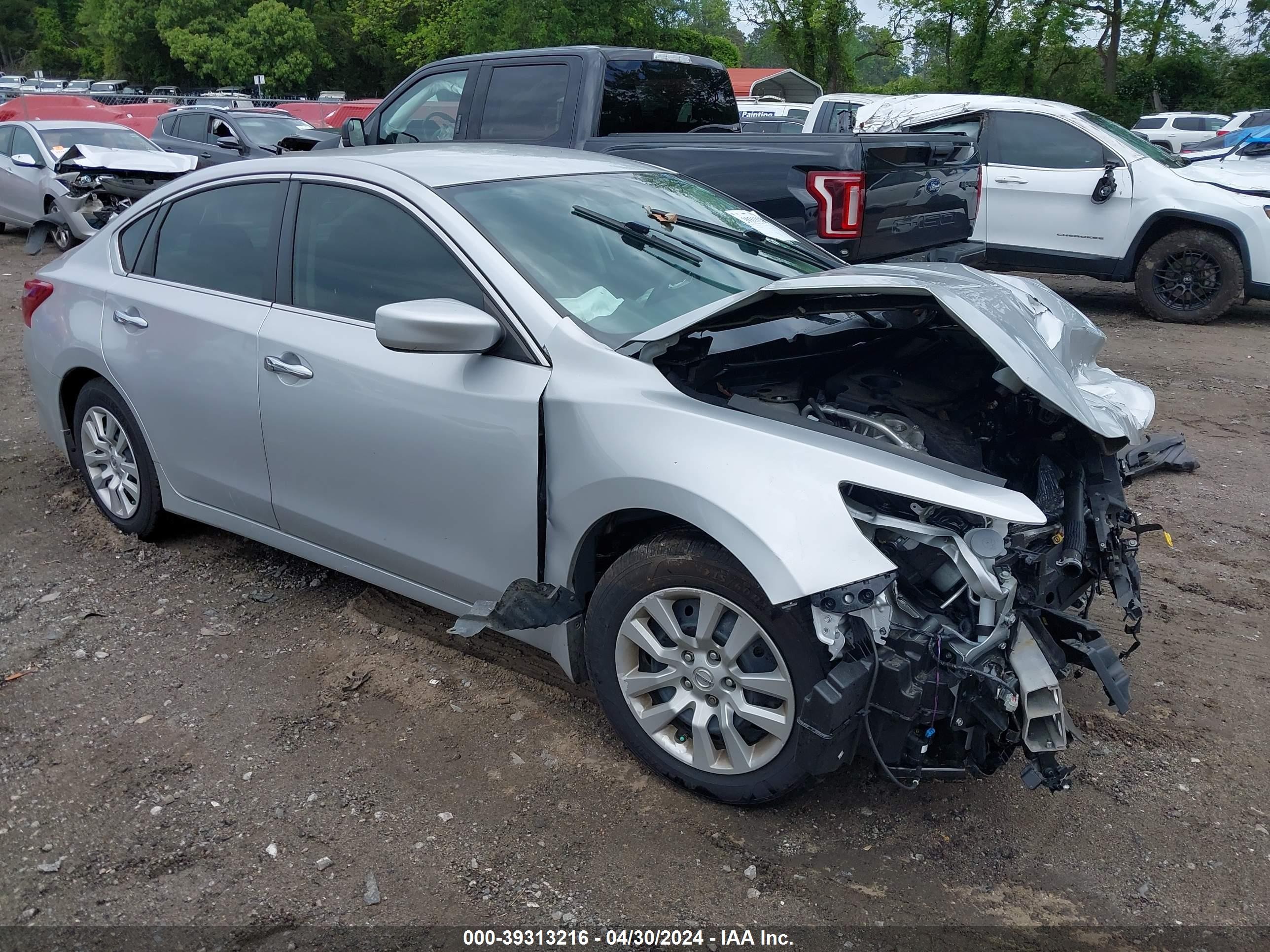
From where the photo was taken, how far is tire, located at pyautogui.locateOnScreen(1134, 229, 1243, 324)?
368 inches

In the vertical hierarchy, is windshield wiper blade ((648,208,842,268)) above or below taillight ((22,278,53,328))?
above

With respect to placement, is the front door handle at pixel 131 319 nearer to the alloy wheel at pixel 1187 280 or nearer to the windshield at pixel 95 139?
the alloy wheel at pixel 1187 280

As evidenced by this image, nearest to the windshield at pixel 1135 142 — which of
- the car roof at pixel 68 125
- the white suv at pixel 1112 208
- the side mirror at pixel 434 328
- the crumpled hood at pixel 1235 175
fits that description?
the white suv at pixel 1112 208

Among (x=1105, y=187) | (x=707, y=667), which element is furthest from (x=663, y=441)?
(x=1105, y=187)

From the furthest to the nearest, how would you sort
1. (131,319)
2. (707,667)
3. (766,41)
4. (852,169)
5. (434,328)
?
1. (766,41)
2. (852,169)
3. (131,319)
4. (434,328)
5. (707,667)

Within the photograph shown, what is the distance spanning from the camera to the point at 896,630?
2668mm

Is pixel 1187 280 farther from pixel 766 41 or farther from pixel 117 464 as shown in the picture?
pixel 766 41

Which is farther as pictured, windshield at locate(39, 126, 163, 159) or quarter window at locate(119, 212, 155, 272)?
windshield at locate(39, 126, 163, 159)

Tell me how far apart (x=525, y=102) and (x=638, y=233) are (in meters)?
4.05

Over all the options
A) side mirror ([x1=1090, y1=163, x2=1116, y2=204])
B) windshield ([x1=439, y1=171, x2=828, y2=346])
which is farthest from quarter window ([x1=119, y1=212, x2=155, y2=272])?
side mirror ([x1=1090, y1=163, x2=1116, y2=204])

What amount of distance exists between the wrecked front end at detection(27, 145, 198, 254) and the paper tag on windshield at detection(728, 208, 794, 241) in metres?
4.34

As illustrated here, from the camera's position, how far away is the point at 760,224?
4.50 m

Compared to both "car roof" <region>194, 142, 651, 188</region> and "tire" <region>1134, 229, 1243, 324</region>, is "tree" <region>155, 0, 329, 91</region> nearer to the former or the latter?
"tire" <region>1134, 229, 1243, 324</region>

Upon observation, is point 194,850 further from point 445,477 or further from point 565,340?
point 565,340
